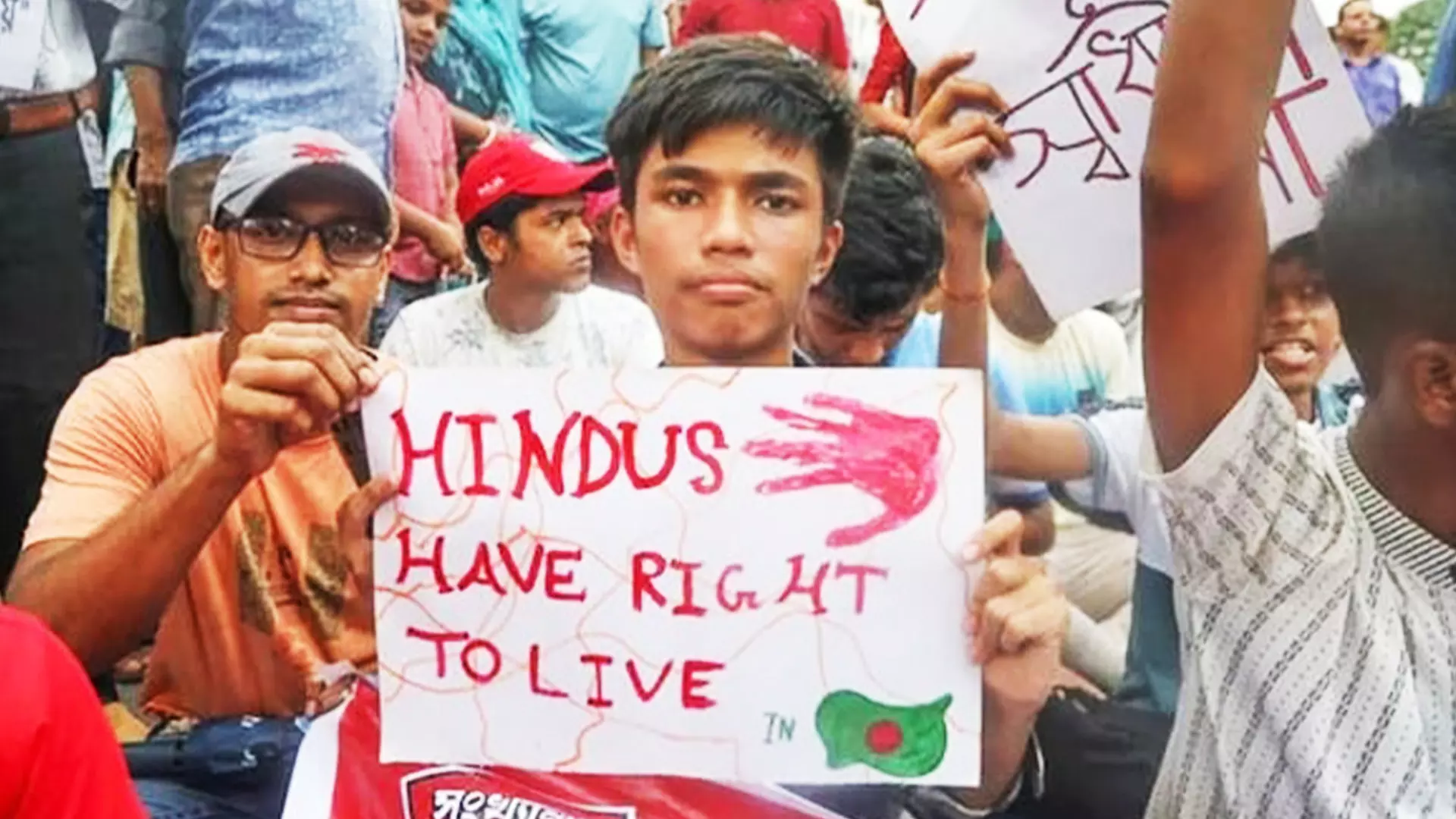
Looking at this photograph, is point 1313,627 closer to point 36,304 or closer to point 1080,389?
point 1080,389

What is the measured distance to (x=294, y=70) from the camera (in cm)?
247

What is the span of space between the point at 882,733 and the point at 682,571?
0.21m

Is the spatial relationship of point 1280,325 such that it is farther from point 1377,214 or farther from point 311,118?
point 311,118

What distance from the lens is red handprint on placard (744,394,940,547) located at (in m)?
1.83

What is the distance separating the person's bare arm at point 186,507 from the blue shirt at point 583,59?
0.80 metres

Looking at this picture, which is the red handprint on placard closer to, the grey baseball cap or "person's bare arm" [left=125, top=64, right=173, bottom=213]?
the grey baseball cap

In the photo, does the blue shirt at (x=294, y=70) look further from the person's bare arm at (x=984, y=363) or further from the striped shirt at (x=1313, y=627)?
the striped shirt at (x=1313, y=627)

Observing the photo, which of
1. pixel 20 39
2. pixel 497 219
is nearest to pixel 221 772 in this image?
pixel 497 219

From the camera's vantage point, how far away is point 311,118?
2475mm

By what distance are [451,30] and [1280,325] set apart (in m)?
1.03

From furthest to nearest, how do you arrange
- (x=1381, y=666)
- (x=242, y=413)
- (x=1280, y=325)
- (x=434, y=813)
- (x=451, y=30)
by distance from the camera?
(x=451, y=30), (x=1280, y=325), (x=434, y=813), (x=242, y=413), (x=1381, y=666)

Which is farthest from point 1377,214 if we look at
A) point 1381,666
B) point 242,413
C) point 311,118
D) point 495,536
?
point 311,118

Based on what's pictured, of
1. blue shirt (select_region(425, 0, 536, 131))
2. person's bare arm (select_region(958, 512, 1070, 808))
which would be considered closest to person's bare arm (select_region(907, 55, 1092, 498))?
person's bare arm (select_region(958, 512, 1070, 808))

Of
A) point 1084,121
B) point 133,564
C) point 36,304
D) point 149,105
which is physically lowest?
point 133,564
